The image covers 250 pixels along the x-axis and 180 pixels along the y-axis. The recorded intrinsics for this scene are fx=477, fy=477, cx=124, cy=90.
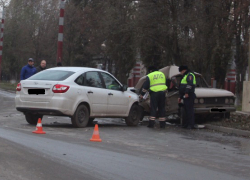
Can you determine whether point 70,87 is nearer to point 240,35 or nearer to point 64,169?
point 64,169

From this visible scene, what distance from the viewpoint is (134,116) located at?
14469 mm

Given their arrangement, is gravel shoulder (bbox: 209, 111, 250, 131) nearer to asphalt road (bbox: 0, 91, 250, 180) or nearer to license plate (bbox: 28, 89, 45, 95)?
asphalt road (bbox: 0, 91, 250, 180)

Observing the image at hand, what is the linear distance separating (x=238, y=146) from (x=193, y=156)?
8.10ft

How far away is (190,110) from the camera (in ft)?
46.3

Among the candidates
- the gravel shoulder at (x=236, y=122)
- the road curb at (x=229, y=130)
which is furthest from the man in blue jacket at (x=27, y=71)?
the gravel shoulder at (x=236, y=122)

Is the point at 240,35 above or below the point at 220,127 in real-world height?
above

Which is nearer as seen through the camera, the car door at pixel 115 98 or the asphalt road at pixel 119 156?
the asphalt road at pixel 119 156

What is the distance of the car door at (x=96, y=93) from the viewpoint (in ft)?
41.5

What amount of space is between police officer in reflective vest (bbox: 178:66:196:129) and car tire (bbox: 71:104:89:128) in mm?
3151

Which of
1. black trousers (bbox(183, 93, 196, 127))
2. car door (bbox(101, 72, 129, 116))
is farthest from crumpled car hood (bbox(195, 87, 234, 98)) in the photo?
car door (bbox(101, 72, 129, 116))

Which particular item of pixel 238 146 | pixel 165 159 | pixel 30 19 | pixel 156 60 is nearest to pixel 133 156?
pixel 165 159

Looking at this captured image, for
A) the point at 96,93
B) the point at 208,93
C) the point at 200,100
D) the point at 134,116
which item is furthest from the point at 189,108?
the point at 96,93

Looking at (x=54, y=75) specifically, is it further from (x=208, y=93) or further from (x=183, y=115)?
(x=208, y=93)

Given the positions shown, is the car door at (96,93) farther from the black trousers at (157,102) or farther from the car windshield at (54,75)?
the black trousers at (157,102)
